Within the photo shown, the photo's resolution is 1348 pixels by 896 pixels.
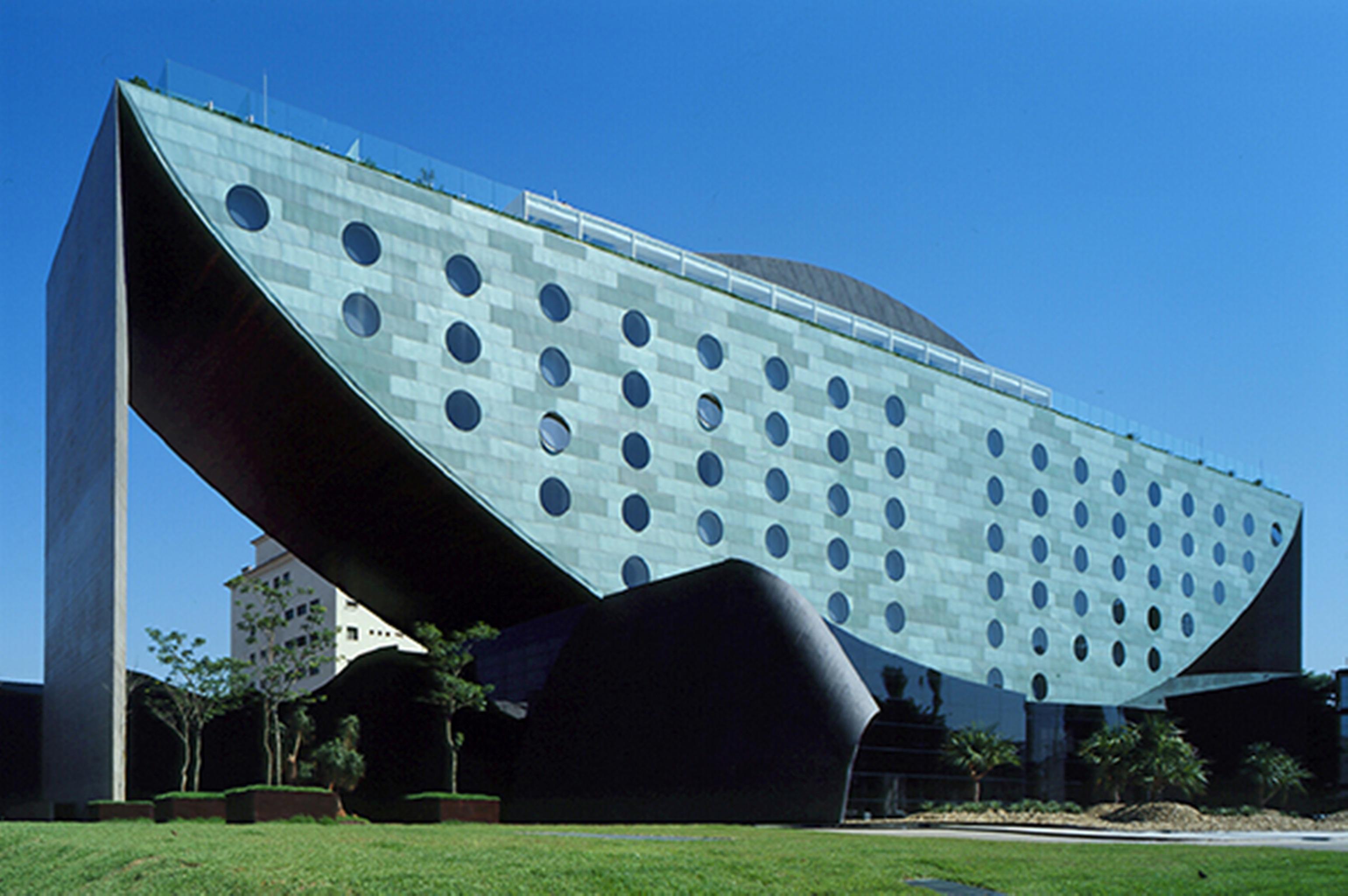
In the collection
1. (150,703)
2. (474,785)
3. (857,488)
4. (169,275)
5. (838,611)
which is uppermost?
(169,275)

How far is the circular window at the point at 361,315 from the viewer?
110ft

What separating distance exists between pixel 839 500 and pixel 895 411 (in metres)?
5.17

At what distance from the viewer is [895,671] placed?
120 feet

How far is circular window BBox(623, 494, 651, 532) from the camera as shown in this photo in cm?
3762

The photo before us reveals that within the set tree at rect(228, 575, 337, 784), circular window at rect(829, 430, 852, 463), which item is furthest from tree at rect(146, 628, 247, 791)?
circular window at rect(829, 430, 852, 463)

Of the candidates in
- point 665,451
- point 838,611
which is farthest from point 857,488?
point 665,451

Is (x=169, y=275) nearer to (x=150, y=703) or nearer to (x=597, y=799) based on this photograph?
(x=150, y=703)

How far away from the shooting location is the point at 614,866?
12.4m

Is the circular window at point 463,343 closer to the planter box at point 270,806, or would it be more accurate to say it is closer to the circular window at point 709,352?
the circular window at point 709,352

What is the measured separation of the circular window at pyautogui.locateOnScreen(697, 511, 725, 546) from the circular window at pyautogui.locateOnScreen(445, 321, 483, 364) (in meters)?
8.97

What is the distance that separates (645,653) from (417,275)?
1266 cm

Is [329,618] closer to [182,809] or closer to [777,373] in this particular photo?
[777,373]

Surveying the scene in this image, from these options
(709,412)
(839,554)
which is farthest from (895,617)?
(709,412)

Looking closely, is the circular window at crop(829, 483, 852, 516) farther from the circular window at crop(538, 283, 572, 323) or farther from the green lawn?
the green lawn
